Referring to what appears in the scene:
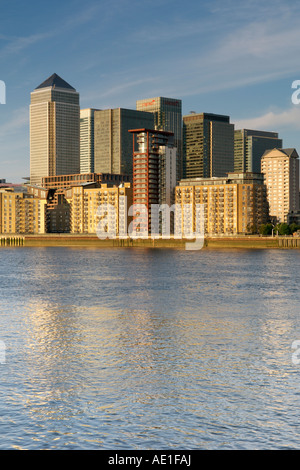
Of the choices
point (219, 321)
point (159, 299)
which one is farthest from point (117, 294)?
point (219, 321)

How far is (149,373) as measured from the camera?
115 ft

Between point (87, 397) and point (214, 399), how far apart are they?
19.6ft

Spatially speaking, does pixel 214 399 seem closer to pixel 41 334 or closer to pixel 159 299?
pixel 41 334

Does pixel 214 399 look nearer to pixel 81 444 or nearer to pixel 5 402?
pixel 81 444

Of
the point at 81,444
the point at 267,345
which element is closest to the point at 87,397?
the point at 81,444

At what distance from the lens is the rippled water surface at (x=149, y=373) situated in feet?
83.3

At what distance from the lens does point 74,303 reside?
66938 millimetres

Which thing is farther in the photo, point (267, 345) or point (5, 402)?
point (267, 345)

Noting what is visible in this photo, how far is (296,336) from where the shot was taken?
150 ft

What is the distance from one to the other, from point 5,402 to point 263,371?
14.2 meters

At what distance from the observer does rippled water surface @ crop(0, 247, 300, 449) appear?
25391 millimetres
